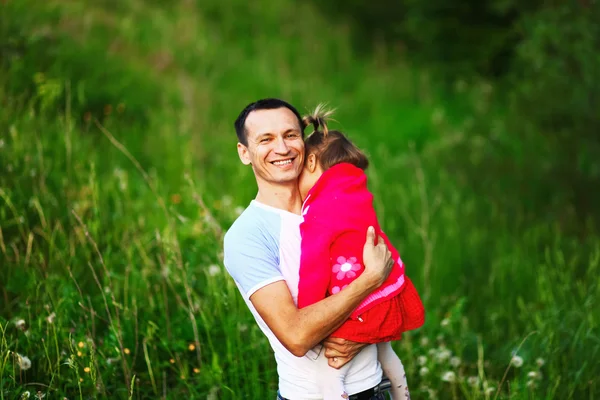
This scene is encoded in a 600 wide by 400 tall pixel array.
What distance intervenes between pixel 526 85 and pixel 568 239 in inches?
58.9

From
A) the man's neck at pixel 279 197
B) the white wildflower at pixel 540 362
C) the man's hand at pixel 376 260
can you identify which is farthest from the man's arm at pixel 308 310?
the white wildflower at pixel 540 362

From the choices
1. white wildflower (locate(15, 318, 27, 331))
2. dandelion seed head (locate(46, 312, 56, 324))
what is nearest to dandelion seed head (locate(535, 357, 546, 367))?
dandelion seed head (locate(46, 312, 56, 324))

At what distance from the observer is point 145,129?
7.31m

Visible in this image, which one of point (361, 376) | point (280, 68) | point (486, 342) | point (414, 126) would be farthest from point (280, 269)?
point (280, 68)

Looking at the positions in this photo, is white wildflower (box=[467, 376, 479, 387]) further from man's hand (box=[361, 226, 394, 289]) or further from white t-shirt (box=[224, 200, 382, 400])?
man's hand (box=[361, 226, 394, 289])

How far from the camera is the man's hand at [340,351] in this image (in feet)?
8.52

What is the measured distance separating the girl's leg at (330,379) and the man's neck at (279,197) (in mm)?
643

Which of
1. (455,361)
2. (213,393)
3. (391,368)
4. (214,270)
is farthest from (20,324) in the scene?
(455,361)

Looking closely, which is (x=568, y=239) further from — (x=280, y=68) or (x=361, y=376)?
(x=280, y=68)

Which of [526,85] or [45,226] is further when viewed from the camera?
[526,85]

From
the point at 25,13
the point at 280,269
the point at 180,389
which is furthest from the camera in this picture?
the point at 25,13

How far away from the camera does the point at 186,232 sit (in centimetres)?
502

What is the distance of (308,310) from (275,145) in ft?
2.39

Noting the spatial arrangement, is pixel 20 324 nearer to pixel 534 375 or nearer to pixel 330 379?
pixel 330 379
